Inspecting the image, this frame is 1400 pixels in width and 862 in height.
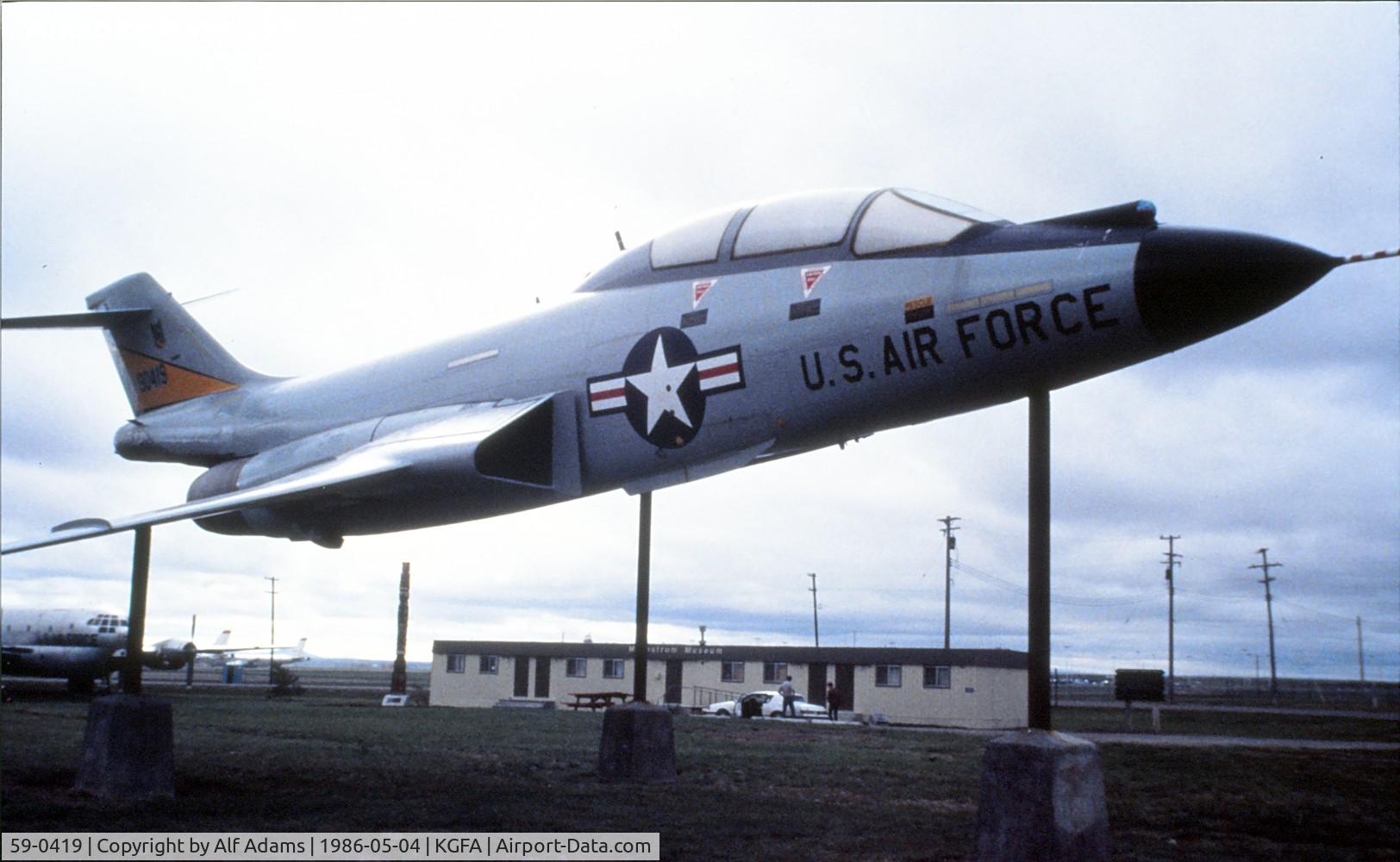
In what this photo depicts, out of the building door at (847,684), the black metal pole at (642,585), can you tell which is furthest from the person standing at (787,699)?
the black metal pole at (642,585)

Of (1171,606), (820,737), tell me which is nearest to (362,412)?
(820,737)

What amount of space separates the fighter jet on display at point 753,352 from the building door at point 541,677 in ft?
141

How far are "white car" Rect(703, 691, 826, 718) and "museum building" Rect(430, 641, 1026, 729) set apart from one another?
2.27 metres

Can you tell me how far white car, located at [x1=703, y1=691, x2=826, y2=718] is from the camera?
1555 inches

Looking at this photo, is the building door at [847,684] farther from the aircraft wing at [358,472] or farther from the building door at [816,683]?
the aircraft wing at [358,472]

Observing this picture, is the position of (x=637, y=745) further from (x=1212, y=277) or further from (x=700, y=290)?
(x=1212, y=277)

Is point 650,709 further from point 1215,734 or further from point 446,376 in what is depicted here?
point 1215,734

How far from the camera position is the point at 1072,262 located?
21.0 feet

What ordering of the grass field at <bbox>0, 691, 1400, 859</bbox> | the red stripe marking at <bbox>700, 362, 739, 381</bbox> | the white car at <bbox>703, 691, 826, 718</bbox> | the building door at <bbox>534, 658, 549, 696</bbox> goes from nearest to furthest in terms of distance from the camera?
1. the red stripe marking at <bbox>700, 362, 739, 381</bbox>
2. the grass field at <bbox>0, 691, 1400, 859</bbox>
3. the white car at <bbox>703, 691, 826, 718</bbox>
4. the building door at <bbox>534, 658, 549, 696</bbox>

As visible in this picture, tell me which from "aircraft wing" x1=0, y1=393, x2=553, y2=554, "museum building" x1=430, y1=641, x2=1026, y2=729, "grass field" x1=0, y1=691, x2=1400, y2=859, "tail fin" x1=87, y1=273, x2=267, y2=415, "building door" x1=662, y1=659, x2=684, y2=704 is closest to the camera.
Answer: "grass field" x1=0, y1=691, x2=1400, y2=859

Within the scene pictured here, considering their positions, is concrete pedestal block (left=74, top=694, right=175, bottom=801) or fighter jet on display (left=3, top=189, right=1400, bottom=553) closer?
fighter jet on display (left=3, top=189, right=1400, bottom=553)

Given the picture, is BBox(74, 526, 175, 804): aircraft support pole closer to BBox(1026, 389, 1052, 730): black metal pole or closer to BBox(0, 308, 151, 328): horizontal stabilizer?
BBox(0, 308, 151, 328): horizontal stabilizer

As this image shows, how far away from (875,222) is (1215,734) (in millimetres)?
23820

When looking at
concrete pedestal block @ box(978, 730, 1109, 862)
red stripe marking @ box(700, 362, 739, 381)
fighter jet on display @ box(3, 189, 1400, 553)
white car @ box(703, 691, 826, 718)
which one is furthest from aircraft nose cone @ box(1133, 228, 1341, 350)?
white car @ box(703, 691, 826, 718)
